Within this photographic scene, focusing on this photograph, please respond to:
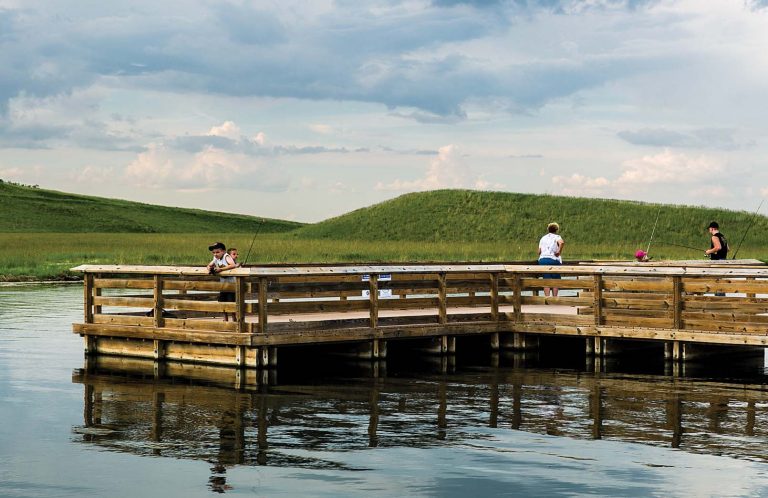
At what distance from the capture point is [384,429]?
613 inches

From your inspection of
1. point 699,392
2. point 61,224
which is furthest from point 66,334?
point 61,224

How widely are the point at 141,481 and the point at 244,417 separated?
4105 mm

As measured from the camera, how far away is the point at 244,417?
16594 millimetres

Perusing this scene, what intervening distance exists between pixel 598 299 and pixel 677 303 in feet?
5.33

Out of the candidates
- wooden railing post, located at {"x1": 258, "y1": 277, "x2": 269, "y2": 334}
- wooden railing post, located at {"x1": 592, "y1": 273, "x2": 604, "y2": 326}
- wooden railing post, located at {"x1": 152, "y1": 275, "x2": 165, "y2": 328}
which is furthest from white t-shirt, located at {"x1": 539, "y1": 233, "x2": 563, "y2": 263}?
wooden railing post, located at {"x1": 152, "y1": 275, "x2": 165, "y2": 328}

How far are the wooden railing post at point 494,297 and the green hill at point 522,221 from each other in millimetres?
83147

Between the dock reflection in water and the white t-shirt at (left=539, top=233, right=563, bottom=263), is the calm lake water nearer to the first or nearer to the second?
the dock reflection in water

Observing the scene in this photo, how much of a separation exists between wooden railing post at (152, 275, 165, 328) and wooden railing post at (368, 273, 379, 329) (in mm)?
3836

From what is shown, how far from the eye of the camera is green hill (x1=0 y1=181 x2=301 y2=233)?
14600 cm

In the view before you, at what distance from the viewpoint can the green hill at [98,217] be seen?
479 ft

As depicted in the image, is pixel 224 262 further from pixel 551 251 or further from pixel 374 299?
pixel 551 251

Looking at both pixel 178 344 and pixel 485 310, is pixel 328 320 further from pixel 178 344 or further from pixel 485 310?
pixel 485 310

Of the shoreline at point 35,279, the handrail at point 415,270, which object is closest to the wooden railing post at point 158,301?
the handrail at point 415,270

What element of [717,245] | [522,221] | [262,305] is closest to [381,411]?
[262,305]
